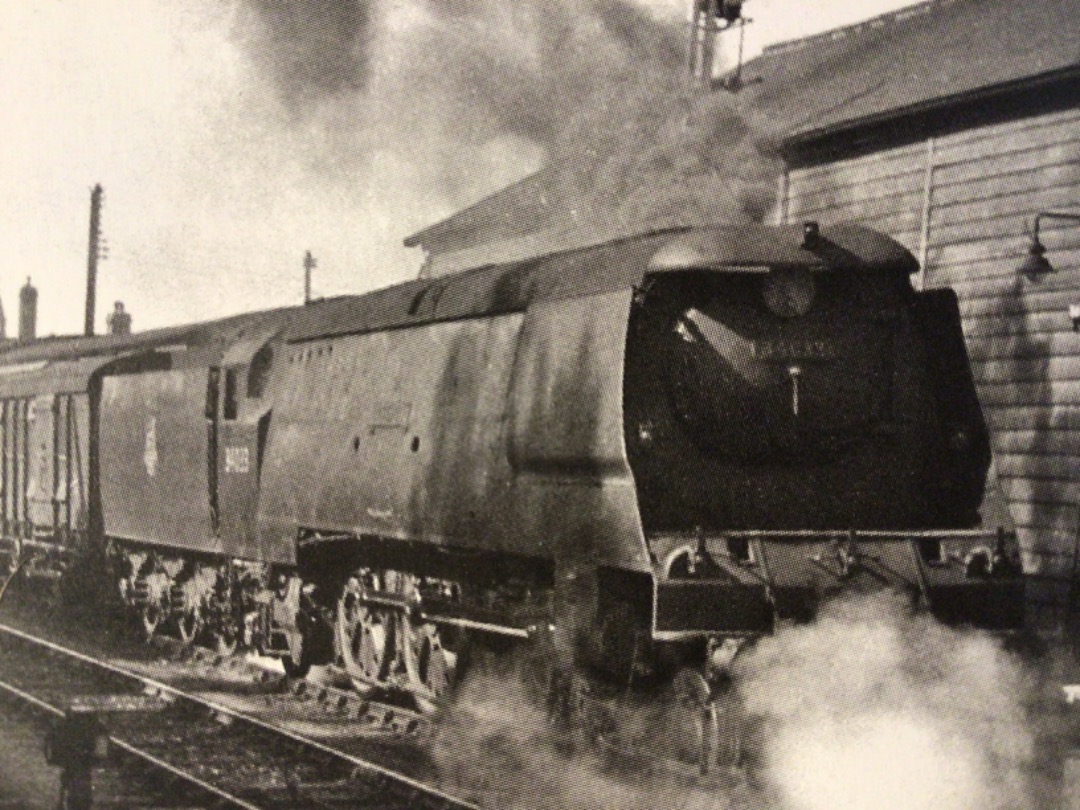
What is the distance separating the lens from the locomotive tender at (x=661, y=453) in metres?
7.21

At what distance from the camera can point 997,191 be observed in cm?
1266

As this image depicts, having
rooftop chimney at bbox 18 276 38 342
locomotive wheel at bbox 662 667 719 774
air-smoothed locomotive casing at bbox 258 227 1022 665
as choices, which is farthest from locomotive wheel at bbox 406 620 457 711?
rooftop chimney at bbox 18 276 38 342

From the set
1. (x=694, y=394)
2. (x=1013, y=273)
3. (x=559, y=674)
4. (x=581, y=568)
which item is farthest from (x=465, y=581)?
(x=1013, y=273)

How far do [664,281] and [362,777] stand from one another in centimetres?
390

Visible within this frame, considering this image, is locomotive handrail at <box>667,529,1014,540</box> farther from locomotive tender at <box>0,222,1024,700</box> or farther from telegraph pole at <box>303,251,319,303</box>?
telegraph pole at <box>303,251,319,303</box>

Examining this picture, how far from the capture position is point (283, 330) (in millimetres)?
12523

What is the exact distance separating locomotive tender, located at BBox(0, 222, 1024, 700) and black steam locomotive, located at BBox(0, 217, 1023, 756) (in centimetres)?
1

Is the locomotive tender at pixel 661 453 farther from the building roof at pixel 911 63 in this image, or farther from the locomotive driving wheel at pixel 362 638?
the building roof at pixel 911 63

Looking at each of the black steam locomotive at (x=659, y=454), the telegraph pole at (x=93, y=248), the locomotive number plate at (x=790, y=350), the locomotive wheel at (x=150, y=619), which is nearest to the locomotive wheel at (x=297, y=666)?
the black steam locomotive at (x=659, y=454)

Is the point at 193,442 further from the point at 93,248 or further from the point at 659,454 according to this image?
the point at 93,248

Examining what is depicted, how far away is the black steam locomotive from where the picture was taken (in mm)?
7211

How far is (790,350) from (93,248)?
32133mm

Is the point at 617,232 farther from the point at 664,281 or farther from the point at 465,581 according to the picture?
the point at 664,281

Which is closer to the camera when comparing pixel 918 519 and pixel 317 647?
pixel 918 519
